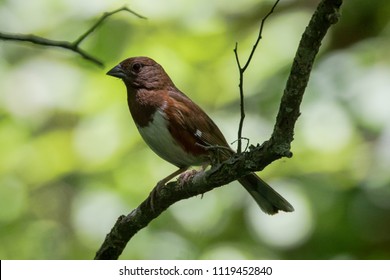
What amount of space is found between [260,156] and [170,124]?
1.27m

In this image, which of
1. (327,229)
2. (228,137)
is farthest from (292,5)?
(327,229)

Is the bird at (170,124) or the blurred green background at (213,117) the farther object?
the blurred green background at (213,117)

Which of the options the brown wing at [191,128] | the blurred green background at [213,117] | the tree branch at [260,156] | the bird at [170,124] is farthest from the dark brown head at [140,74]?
the blurred green background at [213,117]

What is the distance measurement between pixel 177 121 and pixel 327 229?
5.97 ft

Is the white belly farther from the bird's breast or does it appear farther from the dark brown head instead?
the dark brown head

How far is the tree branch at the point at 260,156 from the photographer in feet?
10.3

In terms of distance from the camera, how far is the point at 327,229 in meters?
5.84

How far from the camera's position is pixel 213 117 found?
6070mm

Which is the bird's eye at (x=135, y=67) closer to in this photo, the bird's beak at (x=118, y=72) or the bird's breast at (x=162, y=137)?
the bird's beak at (x=118, y=72)

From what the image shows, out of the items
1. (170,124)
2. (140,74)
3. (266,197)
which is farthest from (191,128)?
(266,197)

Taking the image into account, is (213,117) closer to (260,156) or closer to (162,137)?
(162,137)

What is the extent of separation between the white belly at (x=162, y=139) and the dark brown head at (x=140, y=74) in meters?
0.28

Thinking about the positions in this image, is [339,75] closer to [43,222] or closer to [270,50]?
[270,50]

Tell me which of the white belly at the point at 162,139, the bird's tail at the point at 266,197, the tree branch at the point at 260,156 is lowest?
the tree branch at the point at 260,156
